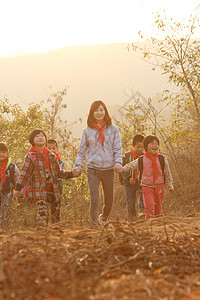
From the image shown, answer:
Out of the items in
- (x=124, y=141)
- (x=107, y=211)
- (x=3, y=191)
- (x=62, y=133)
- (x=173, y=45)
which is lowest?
(x=107, y=211)

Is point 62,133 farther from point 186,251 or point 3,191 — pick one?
point 186,251

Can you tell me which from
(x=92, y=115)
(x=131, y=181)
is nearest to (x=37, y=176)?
(x=92, y=115)

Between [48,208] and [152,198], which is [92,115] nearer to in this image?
[48,208]

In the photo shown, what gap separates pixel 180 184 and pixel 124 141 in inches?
81.9

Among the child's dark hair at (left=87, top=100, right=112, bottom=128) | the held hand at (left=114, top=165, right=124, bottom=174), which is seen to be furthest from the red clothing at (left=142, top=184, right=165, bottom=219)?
the child's dark hair at (left=87, top=100, right=112, bottom=128)

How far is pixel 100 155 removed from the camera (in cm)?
604

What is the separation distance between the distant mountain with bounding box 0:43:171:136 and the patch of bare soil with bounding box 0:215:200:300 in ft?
497

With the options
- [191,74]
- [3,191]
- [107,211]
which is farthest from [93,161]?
[191,74]

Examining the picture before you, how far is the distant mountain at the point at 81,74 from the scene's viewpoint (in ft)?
537

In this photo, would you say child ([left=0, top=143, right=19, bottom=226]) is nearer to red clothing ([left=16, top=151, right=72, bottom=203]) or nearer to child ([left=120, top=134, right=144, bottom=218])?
red clothing ([left=16, top=151, right=72, bottom=203])

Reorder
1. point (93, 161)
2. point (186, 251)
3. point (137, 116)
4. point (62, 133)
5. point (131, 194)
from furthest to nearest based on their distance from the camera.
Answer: point (62, 133) → point (137, 116) → point (131, 194) → point (93, 161) → point (186, 251)

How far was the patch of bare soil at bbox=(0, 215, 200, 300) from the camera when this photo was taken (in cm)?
230

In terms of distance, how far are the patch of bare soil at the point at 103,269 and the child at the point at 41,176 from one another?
87.5 inches

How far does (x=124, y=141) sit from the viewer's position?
11922 mm
